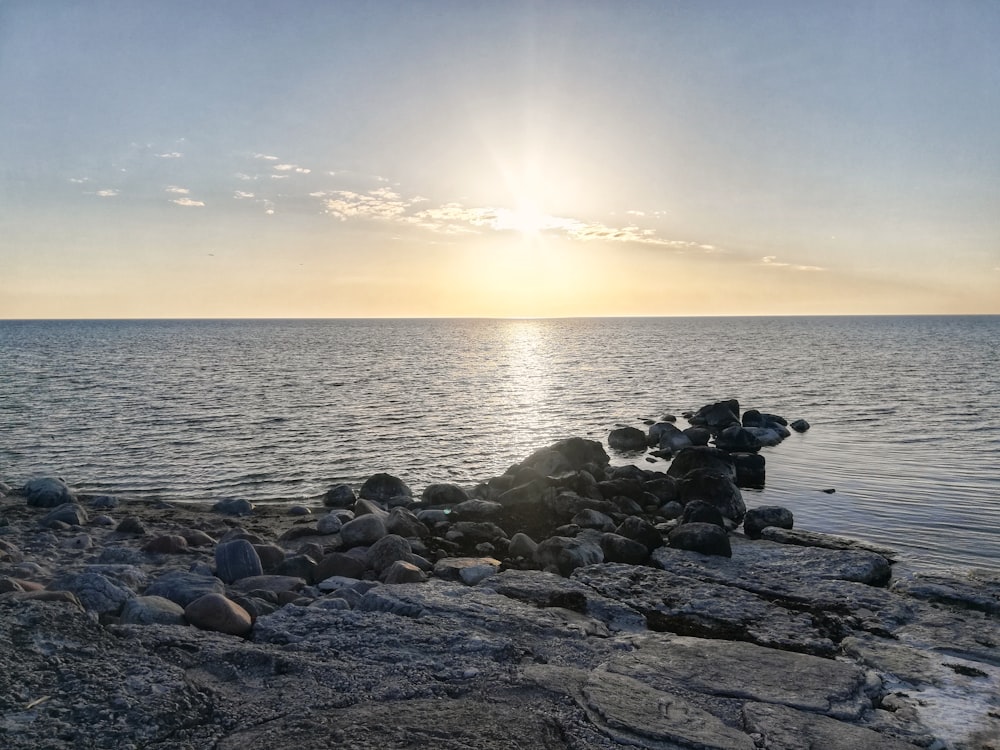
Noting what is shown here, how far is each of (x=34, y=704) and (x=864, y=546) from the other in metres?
13.6

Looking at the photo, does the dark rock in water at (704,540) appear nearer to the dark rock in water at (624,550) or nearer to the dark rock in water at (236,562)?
the dark rock in water at (624,550)

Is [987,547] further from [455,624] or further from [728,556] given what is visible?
[455,624]

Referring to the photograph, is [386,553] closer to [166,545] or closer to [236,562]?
[236,562]

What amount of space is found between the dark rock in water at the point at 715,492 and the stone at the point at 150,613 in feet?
39.9

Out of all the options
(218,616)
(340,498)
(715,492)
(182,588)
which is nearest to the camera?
(218,616)

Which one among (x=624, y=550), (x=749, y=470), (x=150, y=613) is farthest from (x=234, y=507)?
(x=749, y=470)

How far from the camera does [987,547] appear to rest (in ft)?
45.8

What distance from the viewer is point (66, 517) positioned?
50.8 feet

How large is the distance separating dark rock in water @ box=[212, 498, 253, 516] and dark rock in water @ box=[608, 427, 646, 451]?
15.0 meters

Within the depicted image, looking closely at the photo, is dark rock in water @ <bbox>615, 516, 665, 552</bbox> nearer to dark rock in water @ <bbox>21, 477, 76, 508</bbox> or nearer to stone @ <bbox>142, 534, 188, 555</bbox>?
stone @ <bbox>142, 534, 188, 555</bbox>

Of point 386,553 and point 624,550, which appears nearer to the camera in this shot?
point 386,553

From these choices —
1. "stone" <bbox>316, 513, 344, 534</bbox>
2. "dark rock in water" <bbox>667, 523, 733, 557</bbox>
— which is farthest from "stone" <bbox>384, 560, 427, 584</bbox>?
"dark rock in water" <bbox>667, 523, 733, 557</bbox>

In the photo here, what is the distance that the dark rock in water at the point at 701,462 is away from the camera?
2028 centimetres

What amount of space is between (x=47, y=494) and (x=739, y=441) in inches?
882
